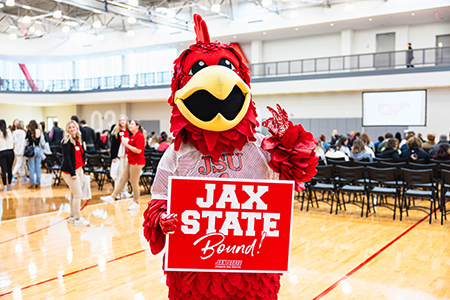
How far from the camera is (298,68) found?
17.8 m

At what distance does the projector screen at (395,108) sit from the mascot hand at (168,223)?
1580 centimetres

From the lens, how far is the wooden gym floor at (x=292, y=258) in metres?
3.73

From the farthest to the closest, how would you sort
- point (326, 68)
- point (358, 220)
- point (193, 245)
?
point (326, 68)
point (358, 220)
point (193, 245)

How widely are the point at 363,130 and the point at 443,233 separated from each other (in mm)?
12465

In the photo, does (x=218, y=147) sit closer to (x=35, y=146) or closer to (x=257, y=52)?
(x=35, y=146)

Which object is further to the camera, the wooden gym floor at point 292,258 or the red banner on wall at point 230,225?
the wooden gym floor at point 292,258

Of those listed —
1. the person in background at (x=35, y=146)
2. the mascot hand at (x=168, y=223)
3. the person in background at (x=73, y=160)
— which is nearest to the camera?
the mascot hand at (x=168, y=223)

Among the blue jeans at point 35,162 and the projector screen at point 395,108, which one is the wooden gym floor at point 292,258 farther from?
the projector screen at point 395,108

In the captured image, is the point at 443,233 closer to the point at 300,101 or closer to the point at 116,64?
the point at 300,101

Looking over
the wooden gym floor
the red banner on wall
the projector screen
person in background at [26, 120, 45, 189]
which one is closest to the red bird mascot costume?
the red banner on wall

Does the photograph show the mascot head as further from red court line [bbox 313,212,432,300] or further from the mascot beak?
red court line [bbox 313,212,432,300]

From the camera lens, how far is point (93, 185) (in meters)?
10.7

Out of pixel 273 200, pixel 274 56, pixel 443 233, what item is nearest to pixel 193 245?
pixel 273 200

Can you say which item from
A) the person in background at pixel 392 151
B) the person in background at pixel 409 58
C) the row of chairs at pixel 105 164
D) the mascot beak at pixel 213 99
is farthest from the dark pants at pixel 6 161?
the person in background at pixel 409 58
